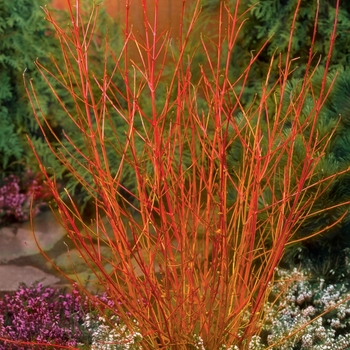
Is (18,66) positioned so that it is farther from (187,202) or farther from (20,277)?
(187,202)

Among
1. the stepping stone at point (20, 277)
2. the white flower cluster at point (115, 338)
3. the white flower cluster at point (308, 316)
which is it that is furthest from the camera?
the stepping stone at point (20, 277)

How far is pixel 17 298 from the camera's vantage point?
3857 millimetres

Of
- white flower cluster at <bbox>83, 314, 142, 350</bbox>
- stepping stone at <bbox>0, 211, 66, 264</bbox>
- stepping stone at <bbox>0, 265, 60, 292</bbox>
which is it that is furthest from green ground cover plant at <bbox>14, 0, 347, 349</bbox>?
stepping stone at <bbox>0, 211, 66, 264</bbox>

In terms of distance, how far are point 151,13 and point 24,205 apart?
1.96m

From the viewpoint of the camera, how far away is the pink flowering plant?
5258 mm

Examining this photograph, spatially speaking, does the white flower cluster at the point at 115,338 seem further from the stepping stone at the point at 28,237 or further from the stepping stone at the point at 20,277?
the stepping stone at the point at 28,237

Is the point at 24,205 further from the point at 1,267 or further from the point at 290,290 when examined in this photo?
the point at 290,290

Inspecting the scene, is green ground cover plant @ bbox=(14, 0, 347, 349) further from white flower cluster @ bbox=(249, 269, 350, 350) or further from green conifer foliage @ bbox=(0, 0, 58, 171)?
green conifer foliage @ bbox=(0, 0, 58, 171)

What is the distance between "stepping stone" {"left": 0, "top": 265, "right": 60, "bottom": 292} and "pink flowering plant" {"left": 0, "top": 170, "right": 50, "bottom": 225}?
65cm

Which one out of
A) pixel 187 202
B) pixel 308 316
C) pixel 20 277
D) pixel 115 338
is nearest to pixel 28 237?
pixel 20 277

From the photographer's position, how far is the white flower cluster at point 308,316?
126 inches

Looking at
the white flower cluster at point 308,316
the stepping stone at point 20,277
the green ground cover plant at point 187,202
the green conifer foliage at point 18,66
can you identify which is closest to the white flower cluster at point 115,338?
the green ground cover plant at point 187,202

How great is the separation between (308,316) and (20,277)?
77.7 inches

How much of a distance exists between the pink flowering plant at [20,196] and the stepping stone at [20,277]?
655 millimetres
